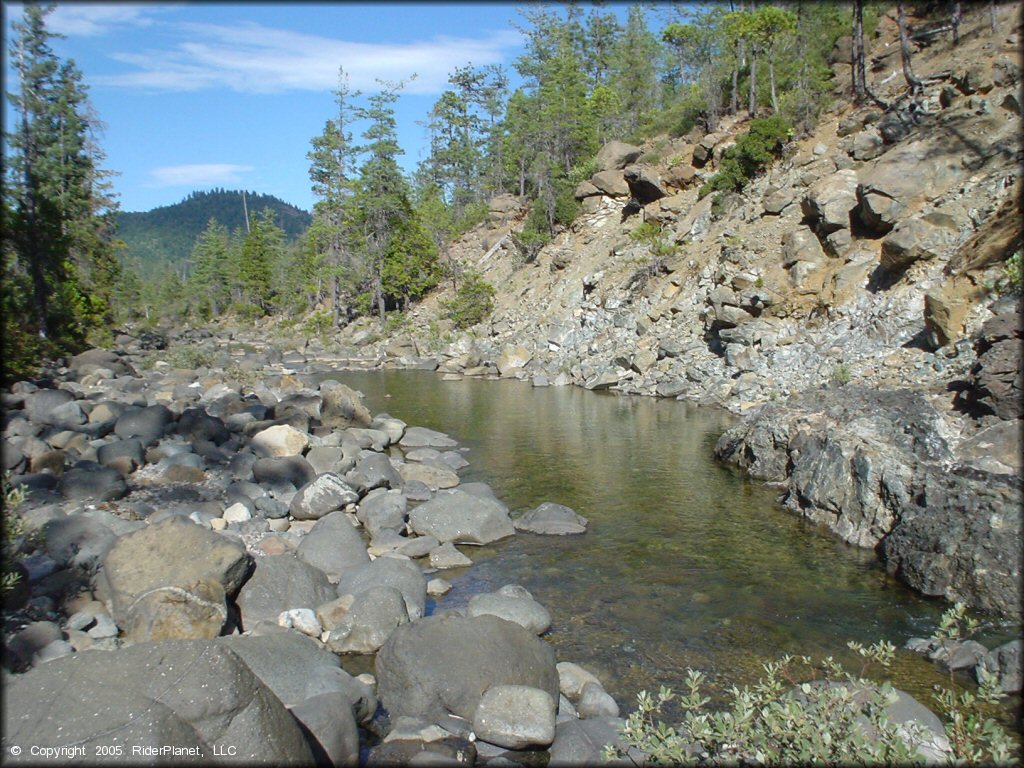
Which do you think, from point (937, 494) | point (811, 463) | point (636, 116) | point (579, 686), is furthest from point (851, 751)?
point (636, 116)

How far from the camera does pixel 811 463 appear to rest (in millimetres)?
13164

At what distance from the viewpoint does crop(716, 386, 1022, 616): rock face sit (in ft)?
30.1

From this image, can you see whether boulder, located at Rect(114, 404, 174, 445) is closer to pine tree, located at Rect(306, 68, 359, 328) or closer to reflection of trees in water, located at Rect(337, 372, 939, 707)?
reflection of trees in water, located at Rect(337, 372, 939, 707)

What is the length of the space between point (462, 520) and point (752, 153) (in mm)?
28140

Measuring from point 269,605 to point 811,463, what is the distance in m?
10.2

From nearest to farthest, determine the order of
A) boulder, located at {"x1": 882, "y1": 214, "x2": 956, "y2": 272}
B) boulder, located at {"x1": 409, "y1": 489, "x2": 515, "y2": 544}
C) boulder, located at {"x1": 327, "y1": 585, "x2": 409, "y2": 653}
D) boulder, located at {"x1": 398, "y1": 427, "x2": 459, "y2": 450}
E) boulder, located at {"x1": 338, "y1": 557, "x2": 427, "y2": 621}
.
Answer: boulder, located at {"x1": 327, "y1": 585, "x2": 409, "y2": 653} → boulder, located at {"x1": 338, "y1": 557, "x2": 427, "y2": 621} → boulder, located at {"x1": 409, "y1": 489, "x2": 515, "y2": 544} → boulder, located at {"x1": 398, "y1": 427, "x2": 459, "y2": 450} → boulder, located at {"x1": 882, "y1": 214, "x2": 956, "y2": 272}

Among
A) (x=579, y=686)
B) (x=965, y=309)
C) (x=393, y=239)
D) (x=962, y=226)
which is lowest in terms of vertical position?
(x=579, y=686)

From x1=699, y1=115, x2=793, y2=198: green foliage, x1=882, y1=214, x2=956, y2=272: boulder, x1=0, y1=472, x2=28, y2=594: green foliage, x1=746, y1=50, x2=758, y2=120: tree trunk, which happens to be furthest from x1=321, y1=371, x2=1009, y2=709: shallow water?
x1=746, y1=50, x2=758, y2=120: tree trunk

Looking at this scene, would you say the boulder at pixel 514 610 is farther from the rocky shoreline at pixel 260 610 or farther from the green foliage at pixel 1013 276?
the green foliage at pixel 1013 276

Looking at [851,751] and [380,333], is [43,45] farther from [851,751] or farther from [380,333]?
[851,751]

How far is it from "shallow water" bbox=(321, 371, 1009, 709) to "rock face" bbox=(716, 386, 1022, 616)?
45 cm

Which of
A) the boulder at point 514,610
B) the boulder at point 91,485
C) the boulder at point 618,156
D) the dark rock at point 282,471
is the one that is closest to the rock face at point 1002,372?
the boulder at point 514,610

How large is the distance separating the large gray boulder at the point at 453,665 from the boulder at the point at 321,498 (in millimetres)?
5481

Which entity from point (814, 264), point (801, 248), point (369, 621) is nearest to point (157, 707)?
point (369, 621)
